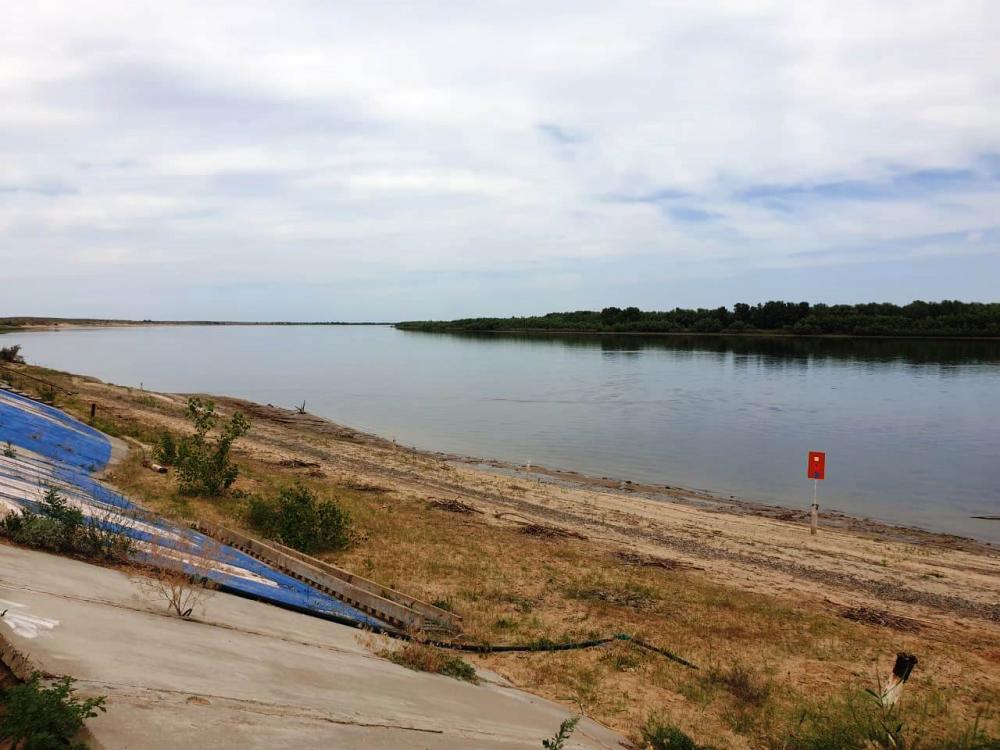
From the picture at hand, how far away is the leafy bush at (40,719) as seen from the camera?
11.0 ft

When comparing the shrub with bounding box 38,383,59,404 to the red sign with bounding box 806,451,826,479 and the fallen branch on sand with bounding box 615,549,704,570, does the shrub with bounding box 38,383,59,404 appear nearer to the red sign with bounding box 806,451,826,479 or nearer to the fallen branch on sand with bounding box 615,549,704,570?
the fallen branch on sand with bounding box 615,549,704,570

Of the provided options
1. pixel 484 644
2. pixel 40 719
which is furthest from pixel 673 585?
pixel 40 719

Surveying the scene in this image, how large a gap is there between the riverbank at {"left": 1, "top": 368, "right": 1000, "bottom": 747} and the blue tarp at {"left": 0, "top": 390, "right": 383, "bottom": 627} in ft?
4.42

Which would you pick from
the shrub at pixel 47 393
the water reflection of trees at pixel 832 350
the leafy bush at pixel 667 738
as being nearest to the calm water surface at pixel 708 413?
the water reflection of trees at pixel 832 350

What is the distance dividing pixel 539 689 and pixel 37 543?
640cm

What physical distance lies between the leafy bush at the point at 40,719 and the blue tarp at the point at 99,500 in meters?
4.74

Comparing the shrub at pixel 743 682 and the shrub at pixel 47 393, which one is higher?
the shrub at pixel 47 393

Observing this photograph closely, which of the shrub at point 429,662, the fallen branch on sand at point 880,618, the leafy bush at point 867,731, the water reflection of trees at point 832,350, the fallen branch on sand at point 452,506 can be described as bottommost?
the fallen branch on sand at point 880,618

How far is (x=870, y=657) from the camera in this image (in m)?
10.1

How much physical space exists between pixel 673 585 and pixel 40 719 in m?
11.9

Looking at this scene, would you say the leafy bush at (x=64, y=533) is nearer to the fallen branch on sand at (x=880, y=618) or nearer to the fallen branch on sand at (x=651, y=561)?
the fallen branch on sand at (x=651, y=561)

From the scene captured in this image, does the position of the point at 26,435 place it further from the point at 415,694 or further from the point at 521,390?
the point at 521,390

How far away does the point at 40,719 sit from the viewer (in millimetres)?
3396

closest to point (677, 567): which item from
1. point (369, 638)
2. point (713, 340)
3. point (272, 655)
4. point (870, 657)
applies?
point (870, 657)
